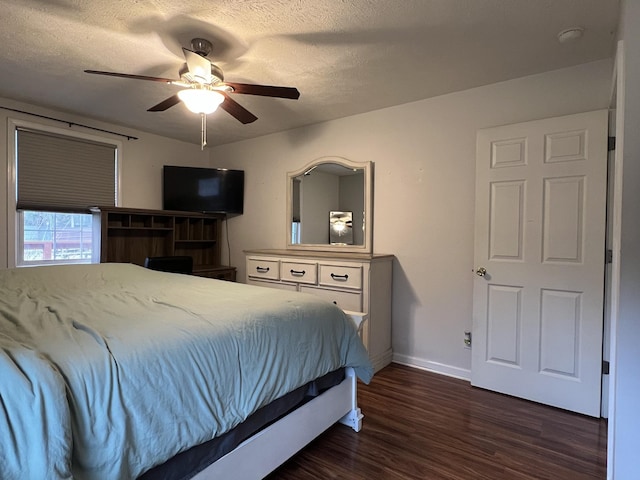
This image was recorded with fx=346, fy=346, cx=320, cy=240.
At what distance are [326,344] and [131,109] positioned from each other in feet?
10.00

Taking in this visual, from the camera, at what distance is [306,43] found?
2.18m

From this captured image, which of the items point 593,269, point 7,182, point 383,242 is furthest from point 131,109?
point 593,269

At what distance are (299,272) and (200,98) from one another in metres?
1.77

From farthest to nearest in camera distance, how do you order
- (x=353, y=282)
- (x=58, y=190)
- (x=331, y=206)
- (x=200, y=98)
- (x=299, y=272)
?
(x=331, y=206) → (x=58, y=190) → (x=299, y=272) → (x=353, y=282) → (x=200, y=98)

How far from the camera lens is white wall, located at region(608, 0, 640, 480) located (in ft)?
4.44

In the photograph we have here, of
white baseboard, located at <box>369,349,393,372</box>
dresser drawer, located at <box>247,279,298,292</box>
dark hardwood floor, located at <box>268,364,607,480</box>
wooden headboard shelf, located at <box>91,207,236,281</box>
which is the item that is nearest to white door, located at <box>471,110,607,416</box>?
dark hardwood floor, located at <box>268,364,607,480</box>

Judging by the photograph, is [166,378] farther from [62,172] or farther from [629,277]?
[62,172]

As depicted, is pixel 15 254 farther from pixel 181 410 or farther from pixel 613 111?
pixel 613 111

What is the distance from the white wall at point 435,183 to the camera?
258 centimetres

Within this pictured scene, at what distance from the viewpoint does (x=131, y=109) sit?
133 inches

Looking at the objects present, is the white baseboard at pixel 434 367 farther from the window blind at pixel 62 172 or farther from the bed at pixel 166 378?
the window blind at pixel 62 172

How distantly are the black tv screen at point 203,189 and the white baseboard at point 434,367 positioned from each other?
104 inches

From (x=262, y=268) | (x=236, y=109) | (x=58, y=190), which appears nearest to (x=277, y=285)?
(x=262, y=268)

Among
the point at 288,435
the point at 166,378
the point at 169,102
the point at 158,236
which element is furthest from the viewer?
the point at 158,236
